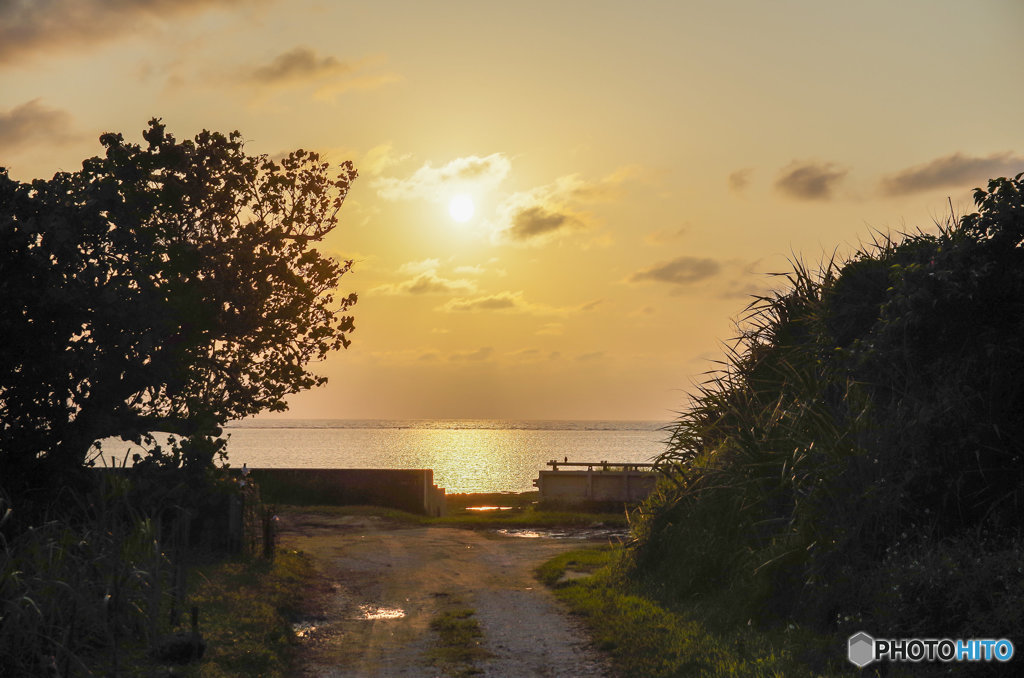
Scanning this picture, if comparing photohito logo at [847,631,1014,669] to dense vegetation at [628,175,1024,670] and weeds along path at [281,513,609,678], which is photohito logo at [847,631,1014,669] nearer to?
dense vegetation at [628,175,1024,670]

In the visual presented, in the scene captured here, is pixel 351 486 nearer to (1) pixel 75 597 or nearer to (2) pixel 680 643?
(2) pixel 680 643

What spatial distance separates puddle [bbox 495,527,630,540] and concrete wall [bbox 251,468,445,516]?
593cm

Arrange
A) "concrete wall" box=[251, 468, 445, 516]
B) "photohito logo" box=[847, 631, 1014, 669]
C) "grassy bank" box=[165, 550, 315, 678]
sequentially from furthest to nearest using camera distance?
1. "concrete wall" box=[251, 468, 445, 516]
2. "grassy bank" box=[165, 550, 315, 678]
3. "photohito logo" box=[847, 631, 1014, 669]

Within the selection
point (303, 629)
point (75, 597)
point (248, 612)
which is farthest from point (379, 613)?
point (75, 597)

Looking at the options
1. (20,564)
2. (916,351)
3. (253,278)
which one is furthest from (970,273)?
(253,278)

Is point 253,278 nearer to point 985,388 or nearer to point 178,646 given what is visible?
point 178,646

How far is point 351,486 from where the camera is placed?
3397cm

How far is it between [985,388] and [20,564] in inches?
454

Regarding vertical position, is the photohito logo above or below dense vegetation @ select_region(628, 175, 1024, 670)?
below

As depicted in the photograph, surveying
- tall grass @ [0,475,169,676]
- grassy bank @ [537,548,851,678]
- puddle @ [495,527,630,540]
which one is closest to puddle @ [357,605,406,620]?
grassy bank @ [537,548,851,678]

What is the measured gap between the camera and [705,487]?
47.4 feet

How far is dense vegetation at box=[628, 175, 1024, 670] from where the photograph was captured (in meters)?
9.57

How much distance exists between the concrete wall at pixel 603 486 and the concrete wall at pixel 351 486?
20.8 ft

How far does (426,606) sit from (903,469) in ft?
25.8
